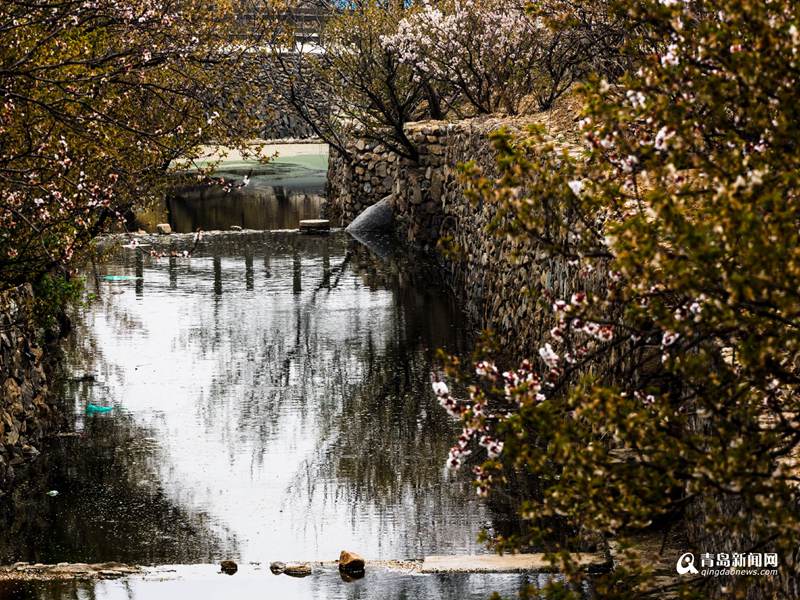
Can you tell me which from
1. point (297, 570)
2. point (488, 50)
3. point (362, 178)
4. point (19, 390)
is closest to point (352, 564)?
point (297, 570)

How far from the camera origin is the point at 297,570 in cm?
891

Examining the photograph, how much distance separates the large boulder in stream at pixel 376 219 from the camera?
29203 mm

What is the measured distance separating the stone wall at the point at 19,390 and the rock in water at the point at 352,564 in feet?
13.1

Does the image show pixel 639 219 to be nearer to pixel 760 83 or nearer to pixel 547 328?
pixel 760 83

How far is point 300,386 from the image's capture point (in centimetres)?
1480

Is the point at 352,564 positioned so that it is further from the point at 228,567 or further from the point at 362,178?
the point at 362,178

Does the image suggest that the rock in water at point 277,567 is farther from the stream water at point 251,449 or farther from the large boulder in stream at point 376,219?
the large boulder in stream at point 376,219

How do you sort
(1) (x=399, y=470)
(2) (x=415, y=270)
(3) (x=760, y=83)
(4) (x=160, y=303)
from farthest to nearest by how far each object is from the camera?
(2) (x=415, y=270)
(4) (x=160, y=303)
(1) (x=399, y=470)
(3) (x=760, y=83)

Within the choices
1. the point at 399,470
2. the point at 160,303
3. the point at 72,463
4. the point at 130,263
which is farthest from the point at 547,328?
the point at 130,263

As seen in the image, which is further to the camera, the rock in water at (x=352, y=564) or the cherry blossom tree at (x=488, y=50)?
the cherry blossom tree at (x=488, y=50)

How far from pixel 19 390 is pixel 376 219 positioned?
17.7 metres

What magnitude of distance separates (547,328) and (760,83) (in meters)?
9.42

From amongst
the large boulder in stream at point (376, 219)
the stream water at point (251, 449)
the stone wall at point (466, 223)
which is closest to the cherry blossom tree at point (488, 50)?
the stone wall at point (466, 223)

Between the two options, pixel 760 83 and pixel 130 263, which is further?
pixel 130 263
